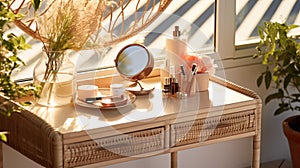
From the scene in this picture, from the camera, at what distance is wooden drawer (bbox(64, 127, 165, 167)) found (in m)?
2.34

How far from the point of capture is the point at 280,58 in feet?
10.6

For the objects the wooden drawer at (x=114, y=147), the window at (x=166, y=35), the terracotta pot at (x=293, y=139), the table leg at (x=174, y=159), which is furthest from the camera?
the terracotta pot at (x=293, y=139)

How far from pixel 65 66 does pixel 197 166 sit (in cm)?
99

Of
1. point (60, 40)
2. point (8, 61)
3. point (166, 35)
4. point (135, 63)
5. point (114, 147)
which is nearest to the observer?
point (8, 61)

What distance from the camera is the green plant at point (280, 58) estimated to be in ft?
10.5

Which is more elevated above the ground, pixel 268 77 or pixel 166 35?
pixel 166 35

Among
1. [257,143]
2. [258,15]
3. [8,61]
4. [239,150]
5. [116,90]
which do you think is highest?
[258,15]

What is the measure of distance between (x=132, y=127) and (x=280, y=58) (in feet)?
3.54

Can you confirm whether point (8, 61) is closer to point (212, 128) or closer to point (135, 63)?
point (135, 63)

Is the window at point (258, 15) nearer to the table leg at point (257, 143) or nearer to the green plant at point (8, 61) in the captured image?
the table leg at point (257, 143)

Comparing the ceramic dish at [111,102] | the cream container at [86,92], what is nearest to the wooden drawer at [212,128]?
the ceramic dish at [111,102]

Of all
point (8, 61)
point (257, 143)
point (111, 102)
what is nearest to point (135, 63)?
point (111, 102)

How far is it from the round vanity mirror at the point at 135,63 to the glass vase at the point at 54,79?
0.65ft

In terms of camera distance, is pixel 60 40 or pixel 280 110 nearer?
pixel 60 40
